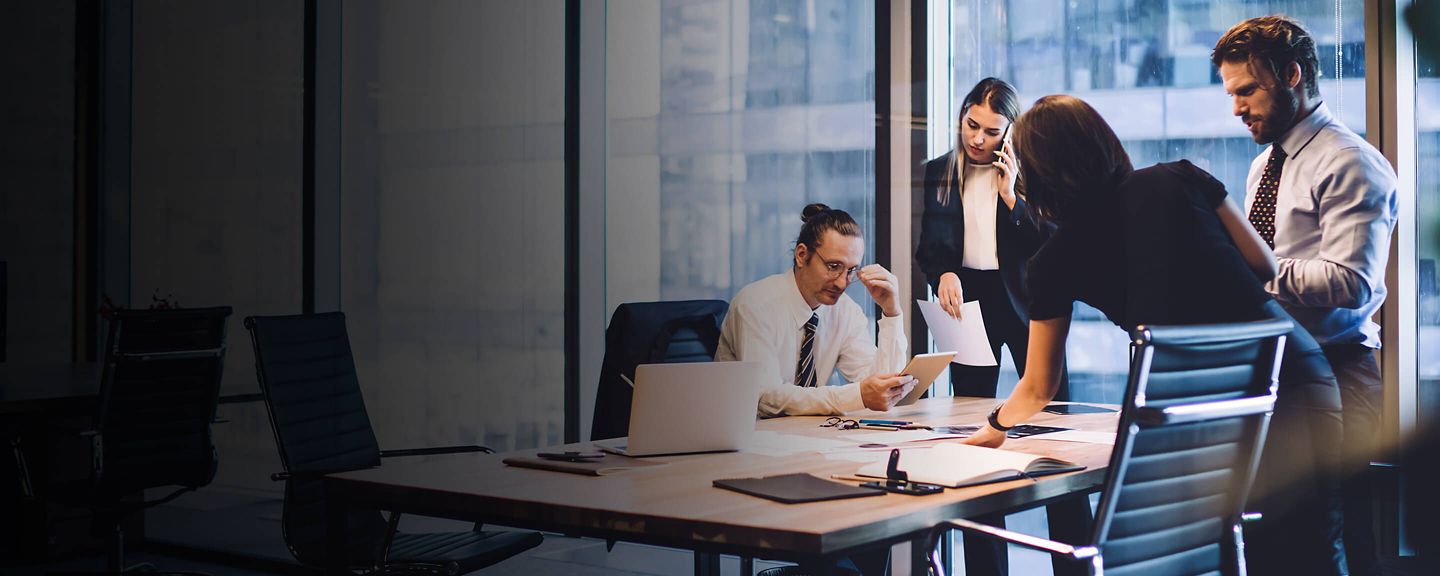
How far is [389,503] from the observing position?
2256 mm

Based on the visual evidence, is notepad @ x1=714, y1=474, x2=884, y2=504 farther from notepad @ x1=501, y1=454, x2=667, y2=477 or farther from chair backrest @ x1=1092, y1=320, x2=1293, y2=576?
chair backrest @ x1=1092, y1=320, x2=1293, y2=576

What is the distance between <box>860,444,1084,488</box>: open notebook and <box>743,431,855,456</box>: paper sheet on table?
0.89 ft

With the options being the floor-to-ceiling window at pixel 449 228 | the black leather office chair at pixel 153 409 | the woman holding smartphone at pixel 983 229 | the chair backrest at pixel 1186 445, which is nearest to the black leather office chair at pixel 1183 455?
the chair backrest at pixel 1186 445

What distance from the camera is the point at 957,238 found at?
4.84 metres

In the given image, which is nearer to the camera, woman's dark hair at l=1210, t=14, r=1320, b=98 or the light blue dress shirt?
the light blue dress shirt

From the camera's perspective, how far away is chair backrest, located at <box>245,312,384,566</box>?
3.11 meters

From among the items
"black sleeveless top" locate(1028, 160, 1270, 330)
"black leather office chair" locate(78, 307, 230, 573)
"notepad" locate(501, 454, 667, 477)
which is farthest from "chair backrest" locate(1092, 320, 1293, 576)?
"black leather office chair" locate(78, 307, 230, 573)

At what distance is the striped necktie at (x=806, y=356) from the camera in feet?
12.5

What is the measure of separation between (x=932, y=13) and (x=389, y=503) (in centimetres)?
346

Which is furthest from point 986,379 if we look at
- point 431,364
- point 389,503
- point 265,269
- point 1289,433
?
point 265,269

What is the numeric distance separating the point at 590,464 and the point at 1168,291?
129 cm

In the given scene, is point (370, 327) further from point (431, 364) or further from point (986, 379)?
point (986, 379)

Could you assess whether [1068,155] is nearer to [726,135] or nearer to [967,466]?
[967,466]

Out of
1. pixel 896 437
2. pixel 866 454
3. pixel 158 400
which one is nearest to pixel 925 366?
pixel 896 437
